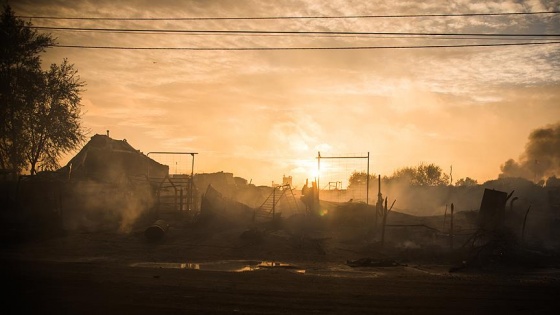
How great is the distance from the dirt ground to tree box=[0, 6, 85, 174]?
56.6 feet

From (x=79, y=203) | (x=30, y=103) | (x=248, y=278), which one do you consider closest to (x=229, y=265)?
(x=248, y=278)

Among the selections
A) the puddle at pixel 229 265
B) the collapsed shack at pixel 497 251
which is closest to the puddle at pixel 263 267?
the puddle at pixel 229 265

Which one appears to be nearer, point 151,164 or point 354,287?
point 354,287

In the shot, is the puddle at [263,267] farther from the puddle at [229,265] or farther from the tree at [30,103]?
the tree at [30,103]

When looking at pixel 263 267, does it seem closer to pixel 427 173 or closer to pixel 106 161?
pixel 106 161

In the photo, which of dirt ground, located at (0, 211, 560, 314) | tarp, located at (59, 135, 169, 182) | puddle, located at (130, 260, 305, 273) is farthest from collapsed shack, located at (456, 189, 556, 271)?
tarp, located at (59, 135, 169, 182)

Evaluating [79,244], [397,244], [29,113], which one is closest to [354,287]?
[397,244]

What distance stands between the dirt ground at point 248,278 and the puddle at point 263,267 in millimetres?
42

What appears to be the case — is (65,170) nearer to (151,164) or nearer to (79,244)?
(151,164)

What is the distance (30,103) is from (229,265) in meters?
27.7

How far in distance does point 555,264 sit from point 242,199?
3599cm

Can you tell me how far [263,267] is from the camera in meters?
19.0

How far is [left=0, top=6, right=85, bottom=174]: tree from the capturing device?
36781mm

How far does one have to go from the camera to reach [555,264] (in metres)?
21.1
